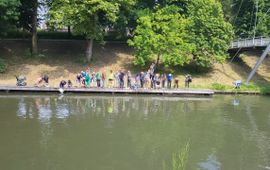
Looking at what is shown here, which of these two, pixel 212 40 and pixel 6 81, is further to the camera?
pixel 212 40

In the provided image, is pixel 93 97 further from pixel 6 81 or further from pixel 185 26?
pixel 185 26

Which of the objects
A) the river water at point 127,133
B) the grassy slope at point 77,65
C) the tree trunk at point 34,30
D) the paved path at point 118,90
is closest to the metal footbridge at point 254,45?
the grassy slope at point 77,65

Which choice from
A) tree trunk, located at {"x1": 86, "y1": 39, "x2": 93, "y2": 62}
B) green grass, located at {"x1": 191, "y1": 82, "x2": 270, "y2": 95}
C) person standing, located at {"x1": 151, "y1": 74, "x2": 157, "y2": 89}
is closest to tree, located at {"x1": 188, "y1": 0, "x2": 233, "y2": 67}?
green grass, located at {"x1": 191, "y1": 82, "x2": 270, "y2": 95}

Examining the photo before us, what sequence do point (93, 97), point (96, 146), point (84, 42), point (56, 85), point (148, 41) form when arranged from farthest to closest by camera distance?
point (84, 42)
point (148, 41)
point (56, 85)
point (93, 97)
point (96, 146)

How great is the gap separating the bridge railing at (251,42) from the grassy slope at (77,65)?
2.22 m

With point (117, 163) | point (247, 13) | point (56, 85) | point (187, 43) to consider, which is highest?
point (247, 13)

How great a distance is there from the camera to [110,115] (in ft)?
77.2

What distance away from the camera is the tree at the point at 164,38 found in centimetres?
3831

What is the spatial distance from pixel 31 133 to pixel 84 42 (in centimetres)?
2797

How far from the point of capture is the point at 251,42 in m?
39.9

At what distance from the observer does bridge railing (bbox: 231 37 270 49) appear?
3781cm

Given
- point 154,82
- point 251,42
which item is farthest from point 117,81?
point 251,42

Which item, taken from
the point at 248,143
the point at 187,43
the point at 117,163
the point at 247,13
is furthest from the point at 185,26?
the point at 117,163

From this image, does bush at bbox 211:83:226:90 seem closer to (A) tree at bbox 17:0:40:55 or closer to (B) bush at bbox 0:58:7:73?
(A) tree at bbox 17:0:40:55
